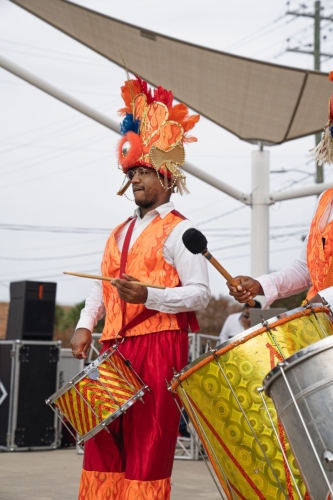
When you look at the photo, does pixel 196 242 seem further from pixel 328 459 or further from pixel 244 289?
pixel 328 459

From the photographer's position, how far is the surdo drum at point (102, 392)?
139 inches

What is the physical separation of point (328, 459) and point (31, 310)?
22.8 feet

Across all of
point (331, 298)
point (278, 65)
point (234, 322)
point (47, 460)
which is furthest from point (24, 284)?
point (331, 298)

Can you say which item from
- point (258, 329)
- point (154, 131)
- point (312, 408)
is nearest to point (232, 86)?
point (154, 131)

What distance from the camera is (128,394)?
354cm

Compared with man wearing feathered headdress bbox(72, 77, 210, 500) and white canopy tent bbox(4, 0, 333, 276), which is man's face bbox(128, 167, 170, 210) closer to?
man wearing feathered headdress bbox(72, 77, 210, 500)

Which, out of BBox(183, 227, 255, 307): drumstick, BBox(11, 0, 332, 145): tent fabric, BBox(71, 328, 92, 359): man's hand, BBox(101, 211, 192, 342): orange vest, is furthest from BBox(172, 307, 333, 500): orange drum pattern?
BBox(11, 0, 332, 145): tent fabric

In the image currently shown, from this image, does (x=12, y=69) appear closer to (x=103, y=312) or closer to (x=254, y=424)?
(x=103, y=312)

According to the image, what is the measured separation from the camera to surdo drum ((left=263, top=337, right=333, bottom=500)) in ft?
7.69

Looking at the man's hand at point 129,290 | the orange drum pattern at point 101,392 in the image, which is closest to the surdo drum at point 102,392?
the orange drum pattern at point 101,392

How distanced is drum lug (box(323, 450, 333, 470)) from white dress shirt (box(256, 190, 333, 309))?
1295 mm

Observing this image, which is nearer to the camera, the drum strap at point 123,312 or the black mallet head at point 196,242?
the black mallet head at point 196,242

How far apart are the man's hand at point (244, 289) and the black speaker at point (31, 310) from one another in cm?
577

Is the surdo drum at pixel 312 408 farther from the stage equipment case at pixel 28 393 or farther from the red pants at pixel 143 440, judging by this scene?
the stage equipment case at pixel 28 393
